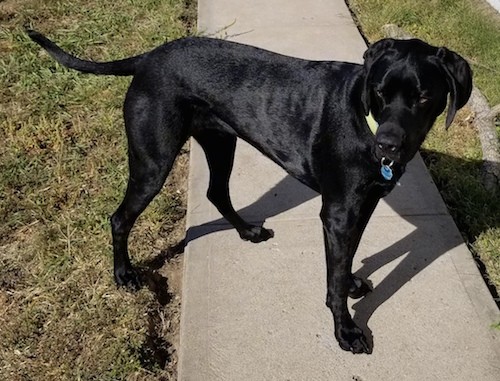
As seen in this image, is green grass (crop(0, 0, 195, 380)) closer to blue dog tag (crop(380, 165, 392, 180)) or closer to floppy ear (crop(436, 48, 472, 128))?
blue dog tag (crop(380, 165, 392, 180))

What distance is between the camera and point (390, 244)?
374cm

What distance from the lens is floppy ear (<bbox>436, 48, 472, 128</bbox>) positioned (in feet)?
8.41

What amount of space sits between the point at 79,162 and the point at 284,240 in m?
1.72

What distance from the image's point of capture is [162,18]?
20.3ft

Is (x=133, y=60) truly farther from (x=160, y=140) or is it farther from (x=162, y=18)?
(x=162, y=18)

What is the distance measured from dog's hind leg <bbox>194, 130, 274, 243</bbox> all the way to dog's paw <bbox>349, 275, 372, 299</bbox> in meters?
0.65

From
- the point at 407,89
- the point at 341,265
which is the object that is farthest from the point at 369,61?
the point at 341,265

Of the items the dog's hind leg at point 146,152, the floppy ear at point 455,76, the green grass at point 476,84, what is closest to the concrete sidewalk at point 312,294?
the green grass at point 476,84

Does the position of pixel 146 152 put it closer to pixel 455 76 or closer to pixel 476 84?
pixel 455 76

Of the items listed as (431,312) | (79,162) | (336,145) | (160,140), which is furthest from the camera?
(79,162)

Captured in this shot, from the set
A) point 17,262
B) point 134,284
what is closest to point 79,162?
point 17,262

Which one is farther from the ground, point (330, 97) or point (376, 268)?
point (330, 97)

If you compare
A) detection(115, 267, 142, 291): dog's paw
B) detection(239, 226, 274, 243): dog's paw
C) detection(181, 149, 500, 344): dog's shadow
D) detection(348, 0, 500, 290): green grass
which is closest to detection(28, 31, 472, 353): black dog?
detection(181, 149, 500, 344): dog's shadow

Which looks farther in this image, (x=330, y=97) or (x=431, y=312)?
(x=431, y=312)
